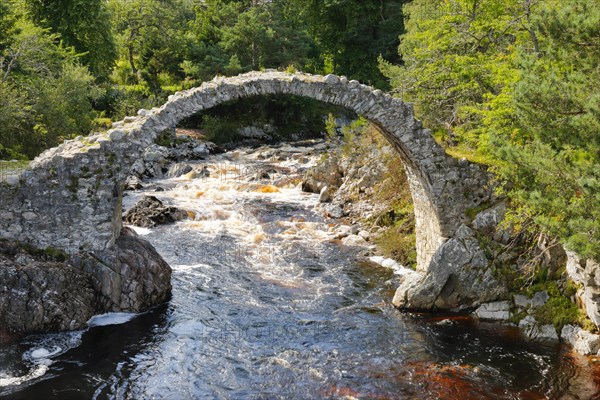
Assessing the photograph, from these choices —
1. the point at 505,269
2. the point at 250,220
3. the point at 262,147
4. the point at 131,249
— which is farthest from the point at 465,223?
the point at 262,147

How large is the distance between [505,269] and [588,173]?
4.16 metres

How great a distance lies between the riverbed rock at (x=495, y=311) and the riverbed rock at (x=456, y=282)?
0.14 m

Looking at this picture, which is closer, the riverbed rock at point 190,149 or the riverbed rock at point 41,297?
the riverbed rock at point 41,297

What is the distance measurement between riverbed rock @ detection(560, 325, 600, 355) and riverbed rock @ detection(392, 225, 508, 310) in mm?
1647

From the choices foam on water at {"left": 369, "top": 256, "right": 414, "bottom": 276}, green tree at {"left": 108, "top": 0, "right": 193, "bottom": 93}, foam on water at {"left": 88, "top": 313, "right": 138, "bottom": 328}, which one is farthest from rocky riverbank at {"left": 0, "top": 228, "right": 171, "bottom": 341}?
green tree at {"left": 108, "top": 0, "right": 193, "bottom": 93}

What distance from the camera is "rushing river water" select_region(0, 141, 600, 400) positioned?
979 centimetres

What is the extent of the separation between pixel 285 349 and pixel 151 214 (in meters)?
11.3

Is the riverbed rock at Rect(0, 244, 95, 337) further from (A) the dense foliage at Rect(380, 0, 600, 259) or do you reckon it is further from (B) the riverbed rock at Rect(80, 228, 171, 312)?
(A) the dense foliage at Rect(380, 0, 600, 259)

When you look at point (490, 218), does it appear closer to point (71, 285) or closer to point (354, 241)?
point (354, 241)

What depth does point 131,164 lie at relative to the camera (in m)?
12.6

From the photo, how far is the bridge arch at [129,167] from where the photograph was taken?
12.2 m

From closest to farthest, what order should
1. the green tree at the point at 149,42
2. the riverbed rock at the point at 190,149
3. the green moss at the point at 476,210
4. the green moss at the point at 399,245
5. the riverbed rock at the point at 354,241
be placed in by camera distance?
the green moss at the point at 476,210 < the green moss at the point at 399,245 < the riverbed rock at the point at 354,241 < the riverbed rock at the point at 190,149 < the green tree at the point at 149,42

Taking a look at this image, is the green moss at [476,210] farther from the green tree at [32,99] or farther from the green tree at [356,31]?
the green tree at [356,31]

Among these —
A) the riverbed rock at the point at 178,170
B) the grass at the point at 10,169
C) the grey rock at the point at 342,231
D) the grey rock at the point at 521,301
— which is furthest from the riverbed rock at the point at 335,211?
the grass at the point at 10,169
